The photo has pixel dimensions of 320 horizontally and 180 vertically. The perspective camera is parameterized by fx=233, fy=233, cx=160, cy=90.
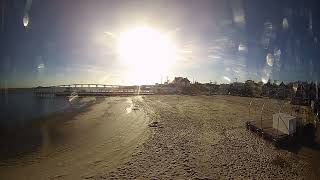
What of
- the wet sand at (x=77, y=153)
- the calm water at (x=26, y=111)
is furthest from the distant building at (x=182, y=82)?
the wet sand at (x=77, y=153)

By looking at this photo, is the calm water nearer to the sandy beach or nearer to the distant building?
the sandy beach

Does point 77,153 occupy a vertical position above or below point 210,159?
below

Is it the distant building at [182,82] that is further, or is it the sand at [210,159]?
the distant building at [182,82]

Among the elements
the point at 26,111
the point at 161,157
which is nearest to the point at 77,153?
the point at 161,157

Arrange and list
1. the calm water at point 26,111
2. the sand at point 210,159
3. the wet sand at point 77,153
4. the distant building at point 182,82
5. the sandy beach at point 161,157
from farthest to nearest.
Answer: the distant building at point 182,82 < the calm water at point 26,111 < the wet sand at point 77,153 < the sandy beach at point 161,157 < the sand at point 210,159

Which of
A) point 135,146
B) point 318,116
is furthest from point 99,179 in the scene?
point 318,116

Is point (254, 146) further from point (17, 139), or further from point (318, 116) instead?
point (17, 139)

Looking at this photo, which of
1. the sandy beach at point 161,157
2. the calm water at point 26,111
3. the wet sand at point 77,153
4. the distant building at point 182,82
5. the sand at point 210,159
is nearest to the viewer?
the sand at point 210,159

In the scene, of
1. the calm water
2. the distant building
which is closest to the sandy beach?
the calm water

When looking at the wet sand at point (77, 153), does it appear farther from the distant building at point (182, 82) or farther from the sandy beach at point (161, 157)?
the distant building at point (182, 82)

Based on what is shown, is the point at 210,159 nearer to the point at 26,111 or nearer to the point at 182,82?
the point at 26,111

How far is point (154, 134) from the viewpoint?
698 inches

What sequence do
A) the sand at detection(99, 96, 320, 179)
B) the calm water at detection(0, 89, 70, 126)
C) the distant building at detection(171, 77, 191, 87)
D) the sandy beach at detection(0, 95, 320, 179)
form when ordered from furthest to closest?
the distant building at detection(171, 77, 191, 87) < the calm water at detection(0, 89, 70, 126) < the sandy beach at detection(0, 95, 320, 179) < the sand at detection(99, 96, 320, 179)

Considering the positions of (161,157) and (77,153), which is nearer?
(161,157)
